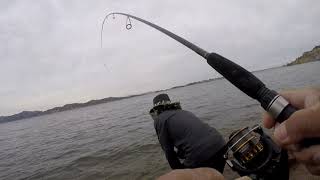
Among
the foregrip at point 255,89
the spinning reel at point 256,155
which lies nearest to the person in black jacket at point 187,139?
the spinning reel at point 256,155

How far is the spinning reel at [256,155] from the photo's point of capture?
2168 mm

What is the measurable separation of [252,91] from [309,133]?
1.79ft

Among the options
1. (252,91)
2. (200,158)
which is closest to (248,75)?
(252,91)

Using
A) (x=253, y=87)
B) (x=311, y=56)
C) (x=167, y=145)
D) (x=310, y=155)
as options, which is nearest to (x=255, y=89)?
(x=253, y=87)

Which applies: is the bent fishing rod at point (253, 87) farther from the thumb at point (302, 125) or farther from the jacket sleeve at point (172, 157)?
the jacket sleeve at point (172, 157)

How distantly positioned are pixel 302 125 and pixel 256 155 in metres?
1.08

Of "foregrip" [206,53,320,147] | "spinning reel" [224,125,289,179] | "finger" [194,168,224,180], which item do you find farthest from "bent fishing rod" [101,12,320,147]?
"spinning reel" [224,125,289,179]

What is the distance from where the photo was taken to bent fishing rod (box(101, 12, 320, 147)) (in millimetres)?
1463

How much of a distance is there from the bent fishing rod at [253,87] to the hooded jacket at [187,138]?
11.2ft

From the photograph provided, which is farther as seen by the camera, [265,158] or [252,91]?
[265,158]

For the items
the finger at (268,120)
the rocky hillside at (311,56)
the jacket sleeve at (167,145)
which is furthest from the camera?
the rocky hillside at (311,56)

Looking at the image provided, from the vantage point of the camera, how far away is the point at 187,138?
5.54 meters

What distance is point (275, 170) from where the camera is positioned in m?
2.33

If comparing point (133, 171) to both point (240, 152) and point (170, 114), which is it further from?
point (240, 152)
